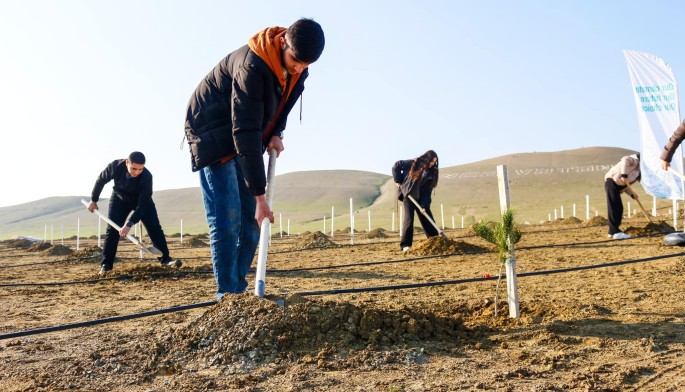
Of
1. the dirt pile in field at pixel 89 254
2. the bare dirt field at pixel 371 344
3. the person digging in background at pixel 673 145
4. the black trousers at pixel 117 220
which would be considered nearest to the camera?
the bare dirt field at pixel 371 344

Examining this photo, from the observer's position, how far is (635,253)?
793cm

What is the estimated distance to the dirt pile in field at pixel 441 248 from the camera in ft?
29.8

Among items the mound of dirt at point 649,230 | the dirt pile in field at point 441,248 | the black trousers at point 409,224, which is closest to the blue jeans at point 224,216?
the dirt pile in field at point 441,248

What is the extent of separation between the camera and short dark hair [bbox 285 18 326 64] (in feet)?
10.7

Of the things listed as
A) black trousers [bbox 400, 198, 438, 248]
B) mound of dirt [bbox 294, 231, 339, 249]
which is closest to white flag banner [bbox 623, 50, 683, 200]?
black trousers [bbox 400, 198, 438, 248]

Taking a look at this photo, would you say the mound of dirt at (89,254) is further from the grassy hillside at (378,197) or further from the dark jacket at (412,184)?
the grassy hillside at (378,197)

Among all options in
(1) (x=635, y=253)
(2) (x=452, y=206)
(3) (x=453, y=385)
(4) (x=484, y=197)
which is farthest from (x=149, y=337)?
(4) (x=484, y=197)

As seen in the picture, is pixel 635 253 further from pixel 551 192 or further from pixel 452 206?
pixel 551 192

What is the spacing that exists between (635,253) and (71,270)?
8305mm

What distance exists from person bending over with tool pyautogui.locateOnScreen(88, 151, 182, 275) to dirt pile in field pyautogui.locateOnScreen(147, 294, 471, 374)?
4467 millimetres

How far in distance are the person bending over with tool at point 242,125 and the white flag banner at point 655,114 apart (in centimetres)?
987

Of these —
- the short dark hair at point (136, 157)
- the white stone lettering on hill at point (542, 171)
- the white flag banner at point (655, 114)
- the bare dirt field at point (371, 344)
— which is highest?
the white stone lettering on hill at point (542, 171)

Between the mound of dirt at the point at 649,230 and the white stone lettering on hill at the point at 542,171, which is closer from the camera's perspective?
the mound of dirt at the point at 649,230

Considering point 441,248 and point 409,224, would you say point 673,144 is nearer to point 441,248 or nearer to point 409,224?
point 441,248
